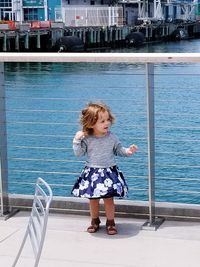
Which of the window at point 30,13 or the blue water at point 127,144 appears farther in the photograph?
the window at point 30,13

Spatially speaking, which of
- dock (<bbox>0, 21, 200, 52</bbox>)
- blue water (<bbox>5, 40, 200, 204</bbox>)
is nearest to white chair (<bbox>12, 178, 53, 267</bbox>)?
blue water (<bbox>5, 40, 200, 204</bbox>)

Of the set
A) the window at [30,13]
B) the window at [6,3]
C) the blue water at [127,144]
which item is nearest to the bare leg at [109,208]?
the blue water at [127,144]

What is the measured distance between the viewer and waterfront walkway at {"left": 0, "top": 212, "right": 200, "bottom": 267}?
4059 millimetres

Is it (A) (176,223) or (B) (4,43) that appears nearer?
(A) (176,223)

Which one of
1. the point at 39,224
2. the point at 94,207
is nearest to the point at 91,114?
the point at 94,207

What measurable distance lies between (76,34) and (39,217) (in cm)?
6158

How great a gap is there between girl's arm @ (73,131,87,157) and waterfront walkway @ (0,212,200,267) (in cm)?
53

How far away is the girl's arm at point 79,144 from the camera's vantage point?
14.7ft

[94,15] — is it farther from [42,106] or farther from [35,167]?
[35,167]

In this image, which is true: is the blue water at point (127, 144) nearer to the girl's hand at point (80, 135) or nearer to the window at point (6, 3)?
the girl's hand at point (80, 135)

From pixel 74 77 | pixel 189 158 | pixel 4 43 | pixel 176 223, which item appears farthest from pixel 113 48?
pixel 176 223

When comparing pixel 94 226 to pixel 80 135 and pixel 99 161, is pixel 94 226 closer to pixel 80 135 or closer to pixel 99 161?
pixel 99 161

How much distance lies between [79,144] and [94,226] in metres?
0.55

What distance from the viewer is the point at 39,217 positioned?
3.06m
